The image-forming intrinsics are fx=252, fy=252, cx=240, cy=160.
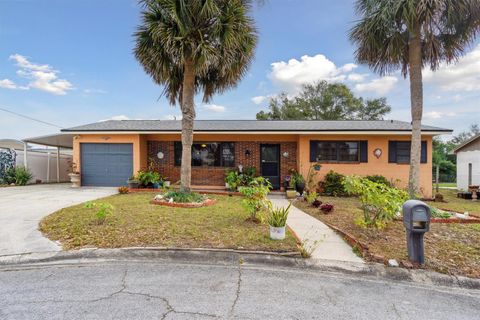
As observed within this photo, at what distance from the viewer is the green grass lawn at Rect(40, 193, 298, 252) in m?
4.45

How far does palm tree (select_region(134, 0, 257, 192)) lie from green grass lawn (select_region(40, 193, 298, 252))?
6.80 feet

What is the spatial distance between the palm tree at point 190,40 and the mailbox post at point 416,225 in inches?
235


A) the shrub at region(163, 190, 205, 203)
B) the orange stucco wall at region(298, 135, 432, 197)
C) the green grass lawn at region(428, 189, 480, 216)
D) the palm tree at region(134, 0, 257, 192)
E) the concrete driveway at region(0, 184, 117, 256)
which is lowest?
the green grass lawn at region(428, 189, 480, 216)

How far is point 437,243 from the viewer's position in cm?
469

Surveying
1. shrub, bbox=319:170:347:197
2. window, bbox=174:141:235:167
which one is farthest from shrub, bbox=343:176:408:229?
window, bbox=174:141:235:167

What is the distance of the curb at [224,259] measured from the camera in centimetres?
360

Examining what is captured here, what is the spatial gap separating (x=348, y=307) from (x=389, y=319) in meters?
0.39

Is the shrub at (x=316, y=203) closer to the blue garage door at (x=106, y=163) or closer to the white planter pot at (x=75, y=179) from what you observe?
the blue garage door at (x=106, y=163)

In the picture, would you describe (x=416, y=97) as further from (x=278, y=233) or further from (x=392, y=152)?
(x=278, y=233)

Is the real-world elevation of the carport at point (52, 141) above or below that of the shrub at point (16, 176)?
above

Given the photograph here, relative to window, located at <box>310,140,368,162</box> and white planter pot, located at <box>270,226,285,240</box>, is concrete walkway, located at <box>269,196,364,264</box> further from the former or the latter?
window, located at <box>310,140,368,162</box>

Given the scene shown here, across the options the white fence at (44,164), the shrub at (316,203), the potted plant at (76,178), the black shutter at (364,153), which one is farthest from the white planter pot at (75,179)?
the black shutter at (364,153)

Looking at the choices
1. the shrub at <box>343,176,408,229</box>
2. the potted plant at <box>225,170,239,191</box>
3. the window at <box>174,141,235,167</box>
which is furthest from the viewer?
the window at <box>174,141,235,167</box>

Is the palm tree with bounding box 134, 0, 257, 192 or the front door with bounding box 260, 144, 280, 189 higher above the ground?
the palm tree with bounding box 134, 0, 257, 192
